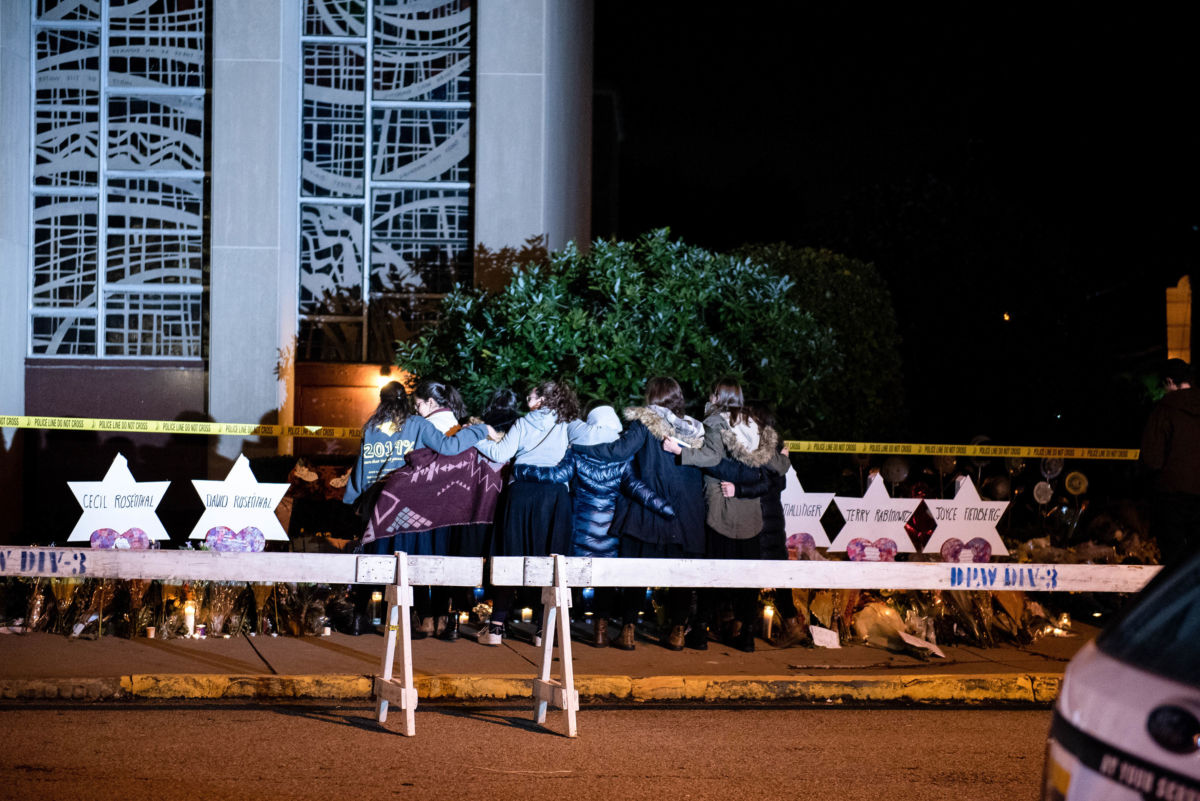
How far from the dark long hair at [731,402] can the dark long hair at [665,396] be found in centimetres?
26

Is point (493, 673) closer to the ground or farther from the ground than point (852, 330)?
closer to the ground

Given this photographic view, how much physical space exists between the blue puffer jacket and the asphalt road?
5.09 feet

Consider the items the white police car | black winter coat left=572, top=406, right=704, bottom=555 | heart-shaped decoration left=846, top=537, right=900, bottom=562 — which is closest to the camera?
the white police car

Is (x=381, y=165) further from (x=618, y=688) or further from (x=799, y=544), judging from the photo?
(x=618, y=688)

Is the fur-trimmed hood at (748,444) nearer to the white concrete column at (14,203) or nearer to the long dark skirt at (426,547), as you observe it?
the long dark skirt at (426,547)

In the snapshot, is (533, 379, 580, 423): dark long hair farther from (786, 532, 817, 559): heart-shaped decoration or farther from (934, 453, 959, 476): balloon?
(934, 453, 959, 476): balloon

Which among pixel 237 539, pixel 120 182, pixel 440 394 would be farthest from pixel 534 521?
pixel 120 182

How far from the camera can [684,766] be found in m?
5.56

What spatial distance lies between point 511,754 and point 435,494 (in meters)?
2.71

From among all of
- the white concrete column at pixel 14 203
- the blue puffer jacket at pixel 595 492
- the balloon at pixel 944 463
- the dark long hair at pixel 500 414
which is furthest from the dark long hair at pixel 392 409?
the white concrete column at pixel 14 203

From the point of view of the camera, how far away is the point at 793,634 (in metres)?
8.32

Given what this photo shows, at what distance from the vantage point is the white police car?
2129 mm

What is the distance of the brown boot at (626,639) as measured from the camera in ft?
26.6

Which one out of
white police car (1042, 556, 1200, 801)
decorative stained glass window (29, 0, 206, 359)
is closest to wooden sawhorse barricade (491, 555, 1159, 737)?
white police car (1042, 556, 1200, 801)
